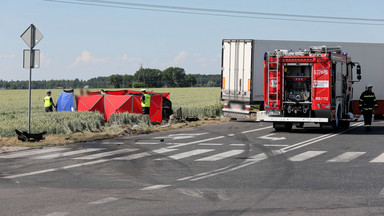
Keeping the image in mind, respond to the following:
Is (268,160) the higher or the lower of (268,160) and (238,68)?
the lower

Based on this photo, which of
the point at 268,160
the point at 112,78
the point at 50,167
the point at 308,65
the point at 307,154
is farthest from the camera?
the point at 112,78

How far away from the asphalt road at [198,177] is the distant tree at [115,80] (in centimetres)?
10754

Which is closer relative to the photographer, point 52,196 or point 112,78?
point 52,196

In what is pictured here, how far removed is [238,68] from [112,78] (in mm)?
106538

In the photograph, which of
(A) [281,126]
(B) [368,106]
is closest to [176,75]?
(B) [368,106]

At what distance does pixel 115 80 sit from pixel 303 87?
110m

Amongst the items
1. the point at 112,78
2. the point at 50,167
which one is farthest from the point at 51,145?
the point at 112,78

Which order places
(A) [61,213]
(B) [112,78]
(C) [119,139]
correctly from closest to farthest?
(A) [61,213] < (C) [119,139] < (B) [112,78]

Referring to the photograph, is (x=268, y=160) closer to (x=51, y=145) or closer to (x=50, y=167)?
(x=50, y=167)

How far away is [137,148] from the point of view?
15.1 m

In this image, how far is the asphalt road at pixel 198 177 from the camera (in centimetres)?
751

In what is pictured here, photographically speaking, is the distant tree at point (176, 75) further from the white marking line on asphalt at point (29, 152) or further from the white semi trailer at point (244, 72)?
the white marking line on asphalt at point (29, 152)

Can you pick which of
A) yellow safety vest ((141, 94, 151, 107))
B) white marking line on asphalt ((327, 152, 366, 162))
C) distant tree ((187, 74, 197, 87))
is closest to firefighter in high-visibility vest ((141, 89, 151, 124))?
yellow safety vest ((141, 94, 151, 107))

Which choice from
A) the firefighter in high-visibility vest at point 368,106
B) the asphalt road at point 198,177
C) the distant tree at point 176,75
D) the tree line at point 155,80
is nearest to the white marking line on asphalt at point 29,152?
the asphalt road at point 198,177
